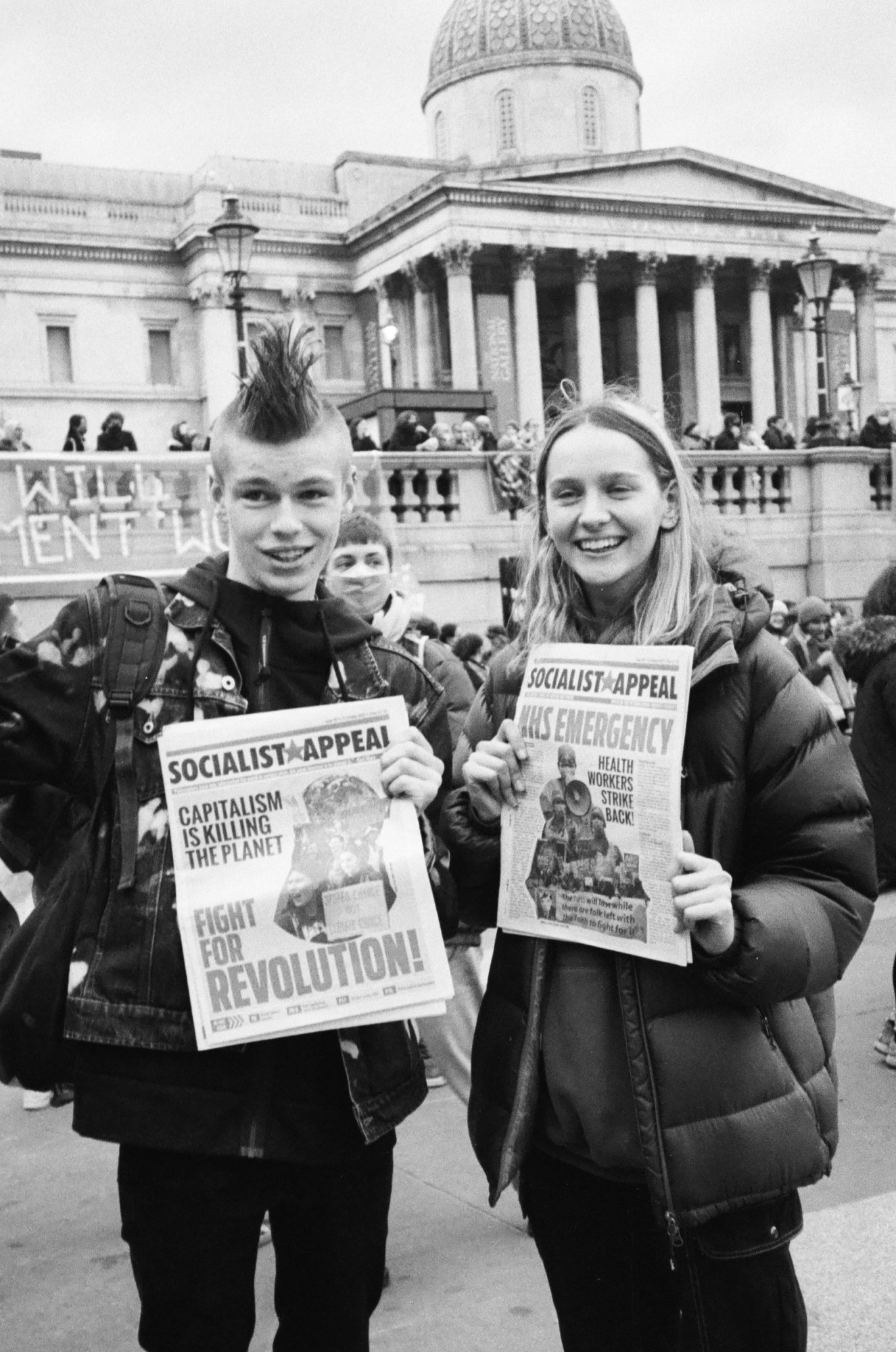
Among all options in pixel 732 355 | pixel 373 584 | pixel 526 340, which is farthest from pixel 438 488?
pixel 732 355

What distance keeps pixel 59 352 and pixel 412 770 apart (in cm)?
5049

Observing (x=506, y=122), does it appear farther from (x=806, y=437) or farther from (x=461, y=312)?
(x=806, y=437)

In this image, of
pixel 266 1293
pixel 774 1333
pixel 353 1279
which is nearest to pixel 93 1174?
pixel 266 1293

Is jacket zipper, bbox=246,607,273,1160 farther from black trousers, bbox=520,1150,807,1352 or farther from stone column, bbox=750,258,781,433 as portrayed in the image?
stone column, bbox=750,258,781,433

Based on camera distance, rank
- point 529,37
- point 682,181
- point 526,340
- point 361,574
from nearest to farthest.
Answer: point 361,574, point 526,340, point 682,181, point 529,37

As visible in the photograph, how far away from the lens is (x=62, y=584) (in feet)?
45.5

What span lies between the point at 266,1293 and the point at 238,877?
2.15 meters

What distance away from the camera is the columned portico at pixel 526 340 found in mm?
48781

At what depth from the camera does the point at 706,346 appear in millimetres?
53531

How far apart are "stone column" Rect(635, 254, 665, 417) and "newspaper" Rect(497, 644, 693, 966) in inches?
1967

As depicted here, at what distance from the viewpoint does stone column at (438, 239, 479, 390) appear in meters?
46.8

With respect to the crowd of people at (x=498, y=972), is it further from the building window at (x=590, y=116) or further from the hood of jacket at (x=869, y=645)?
the building window at (x=590, y=116)

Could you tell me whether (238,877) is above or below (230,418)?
below

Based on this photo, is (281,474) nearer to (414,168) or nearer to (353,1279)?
(353,1279)
